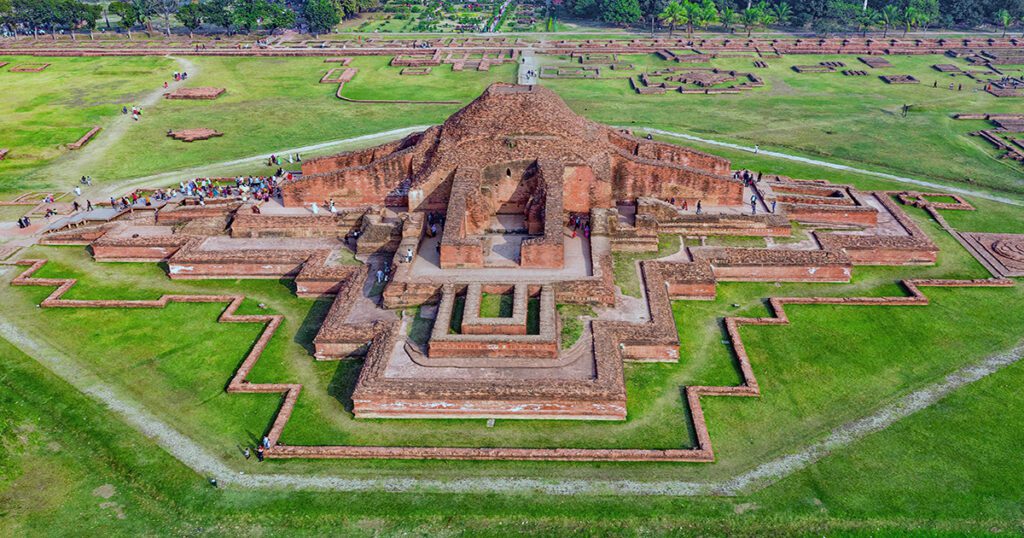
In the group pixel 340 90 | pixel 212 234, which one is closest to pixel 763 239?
pixel 212 234

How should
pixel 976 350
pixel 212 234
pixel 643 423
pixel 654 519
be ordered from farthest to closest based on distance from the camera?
1. pixel 212 234
2. pixel 976 350
3. pixel 643 423
4. pixel 654 519

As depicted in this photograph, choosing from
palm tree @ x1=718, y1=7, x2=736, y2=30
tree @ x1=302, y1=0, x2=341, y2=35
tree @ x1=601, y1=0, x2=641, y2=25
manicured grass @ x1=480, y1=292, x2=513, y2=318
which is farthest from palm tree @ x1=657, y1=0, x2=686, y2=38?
manicured grass @ x1=480, y1=292, x2=513, y2=318

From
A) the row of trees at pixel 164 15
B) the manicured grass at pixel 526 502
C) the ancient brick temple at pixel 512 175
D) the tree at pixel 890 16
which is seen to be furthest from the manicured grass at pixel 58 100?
the tree at pixel 890 16

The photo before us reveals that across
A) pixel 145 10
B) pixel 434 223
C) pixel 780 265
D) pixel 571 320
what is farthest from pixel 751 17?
pixel 145 10

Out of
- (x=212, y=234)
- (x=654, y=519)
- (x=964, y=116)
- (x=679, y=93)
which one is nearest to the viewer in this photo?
(x=654, y=519)

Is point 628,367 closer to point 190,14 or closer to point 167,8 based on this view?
point 190,14

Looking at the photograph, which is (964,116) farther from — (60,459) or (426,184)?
(60,459)
